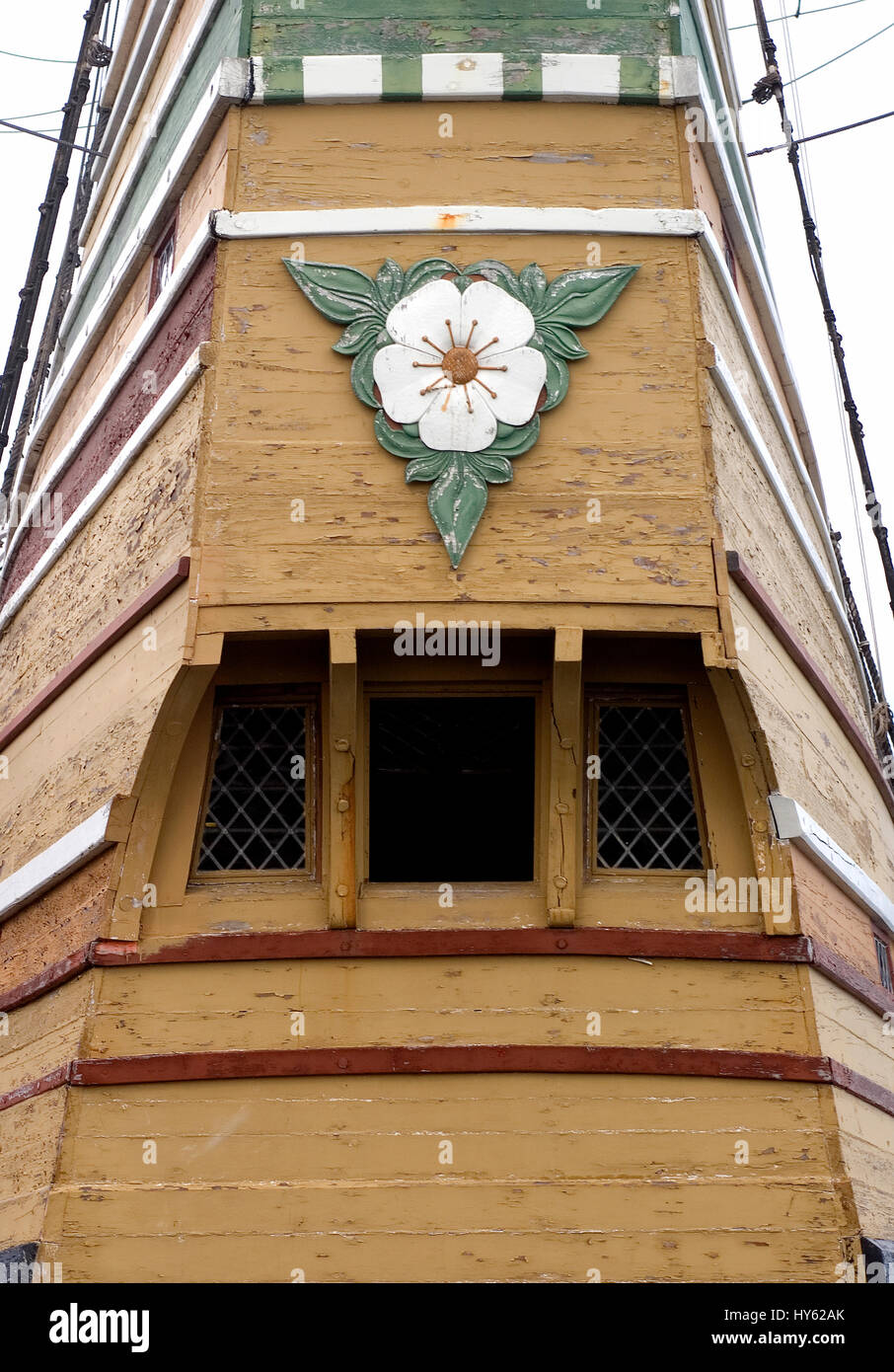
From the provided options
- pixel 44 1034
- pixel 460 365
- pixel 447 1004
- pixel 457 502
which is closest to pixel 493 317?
pixel 460 365

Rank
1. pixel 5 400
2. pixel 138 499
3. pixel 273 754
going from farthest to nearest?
pixel 5 400
pixel 138 499
pixel 273 754

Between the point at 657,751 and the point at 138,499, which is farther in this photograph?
the point at 138,499

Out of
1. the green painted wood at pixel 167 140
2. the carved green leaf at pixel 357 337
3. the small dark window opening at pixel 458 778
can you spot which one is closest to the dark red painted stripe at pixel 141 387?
the carved green leaf at pixel 357 337

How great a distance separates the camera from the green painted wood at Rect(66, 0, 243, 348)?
9.45 m

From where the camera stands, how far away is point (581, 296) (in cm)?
859

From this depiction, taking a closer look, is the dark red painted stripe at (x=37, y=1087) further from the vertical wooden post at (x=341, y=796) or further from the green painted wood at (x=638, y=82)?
the green painted wood at (x=638, y=82)

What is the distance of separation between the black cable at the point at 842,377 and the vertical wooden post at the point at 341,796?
21.2ft

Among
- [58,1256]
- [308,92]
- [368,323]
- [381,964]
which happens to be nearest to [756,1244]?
[381,964]

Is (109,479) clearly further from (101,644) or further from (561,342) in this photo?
(561,342)

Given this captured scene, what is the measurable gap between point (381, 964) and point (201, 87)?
557 cm

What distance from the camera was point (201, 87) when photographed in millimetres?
9750

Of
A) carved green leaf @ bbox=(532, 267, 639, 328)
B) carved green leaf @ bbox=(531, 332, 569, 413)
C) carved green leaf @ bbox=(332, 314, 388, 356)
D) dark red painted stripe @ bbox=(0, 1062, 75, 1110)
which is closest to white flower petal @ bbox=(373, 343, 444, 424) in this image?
carved green leaf @ bbox=(332, 314, 388, 356)
